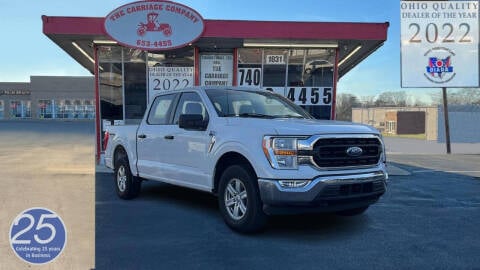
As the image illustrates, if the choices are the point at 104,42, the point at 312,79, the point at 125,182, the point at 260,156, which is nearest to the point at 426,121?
the point at 312,79

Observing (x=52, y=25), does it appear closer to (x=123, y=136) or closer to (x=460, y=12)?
(x=123, y=136)

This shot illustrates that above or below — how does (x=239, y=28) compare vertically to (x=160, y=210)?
above

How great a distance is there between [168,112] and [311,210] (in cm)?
311

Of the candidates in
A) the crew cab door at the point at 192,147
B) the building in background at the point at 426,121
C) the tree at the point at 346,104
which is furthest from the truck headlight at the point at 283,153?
the tree at the point at 346,104

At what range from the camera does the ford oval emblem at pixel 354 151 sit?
214 inches

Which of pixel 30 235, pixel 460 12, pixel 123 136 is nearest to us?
pixel 30 235

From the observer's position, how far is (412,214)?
23.1 feet

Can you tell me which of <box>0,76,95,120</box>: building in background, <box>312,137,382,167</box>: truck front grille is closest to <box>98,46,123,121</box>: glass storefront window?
<box>312,137,382,167</box>: truck front grille

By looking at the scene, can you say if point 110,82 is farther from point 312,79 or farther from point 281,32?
point 312,79

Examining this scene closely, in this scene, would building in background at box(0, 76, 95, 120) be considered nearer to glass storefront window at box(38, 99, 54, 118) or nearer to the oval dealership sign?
glass storefront window at box(38, 99, 54, 118)

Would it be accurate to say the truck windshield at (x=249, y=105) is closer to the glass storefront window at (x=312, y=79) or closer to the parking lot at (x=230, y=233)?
the parking lot at (x=230, y=233)

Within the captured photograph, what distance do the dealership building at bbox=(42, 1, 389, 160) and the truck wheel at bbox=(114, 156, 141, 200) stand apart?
4597mm

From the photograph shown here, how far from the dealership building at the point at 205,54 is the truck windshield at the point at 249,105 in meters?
5.28

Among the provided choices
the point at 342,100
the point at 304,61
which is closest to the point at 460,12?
the point at 304,61
